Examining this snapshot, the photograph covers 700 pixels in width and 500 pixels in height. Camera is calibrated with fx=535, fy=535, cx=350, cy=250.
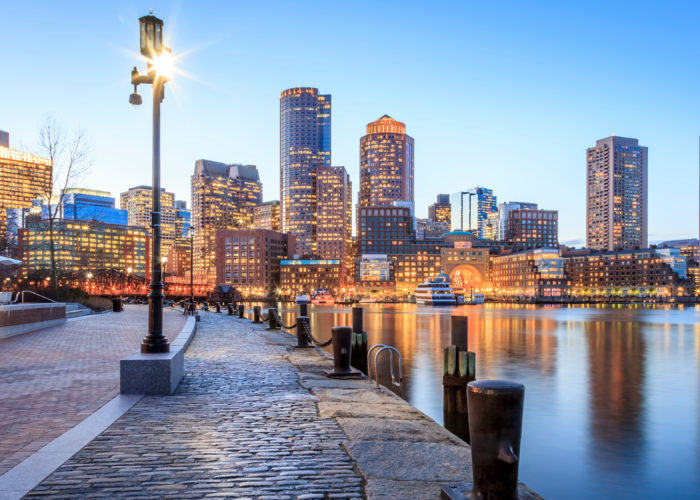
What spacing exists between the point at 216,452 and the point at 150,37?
924 centimetres

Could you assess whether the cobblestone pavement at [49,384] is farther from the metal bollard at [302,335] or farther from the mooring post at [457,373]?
the mooring post at [457,373]

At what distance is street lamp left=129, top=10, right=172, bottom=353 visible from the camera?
11.6m

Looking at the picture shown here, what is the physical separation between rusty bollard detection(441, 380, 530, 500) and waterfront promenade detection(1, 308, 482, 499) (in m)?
0.76

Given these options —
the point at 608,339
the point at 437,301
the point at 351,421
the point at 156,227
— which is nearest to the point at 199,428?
the point at 351,421

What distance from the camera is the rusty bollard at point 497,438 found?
16.6 feet

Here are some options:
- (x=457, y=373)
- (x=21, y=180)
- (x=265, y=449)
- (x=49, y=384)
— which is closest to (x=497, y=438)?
(x=265, y=449)

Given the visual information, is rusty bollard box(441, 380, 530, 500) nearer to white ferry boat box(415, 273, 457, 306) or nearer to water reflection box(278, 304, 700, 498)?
Result: water reflection box(278, 304, 700, 498)

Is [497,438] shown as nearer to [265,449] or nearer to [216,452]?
[265,449]

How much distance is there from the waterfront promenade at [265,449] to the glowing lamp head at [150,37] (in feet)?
24.6

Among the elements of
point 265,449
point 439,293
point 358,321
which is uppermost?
point 265,449

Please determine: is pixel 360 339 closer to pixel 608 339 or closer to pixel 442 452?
pixel 442 452

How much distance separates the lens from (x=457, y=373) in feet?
60.4

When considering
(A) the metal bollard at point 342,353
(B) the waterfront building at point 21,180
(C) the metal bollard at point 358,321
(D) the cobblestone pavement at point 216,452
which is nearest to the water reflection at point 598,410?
(C) the metal bollard at point 358,321

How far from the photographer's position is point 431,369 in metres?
29.6
